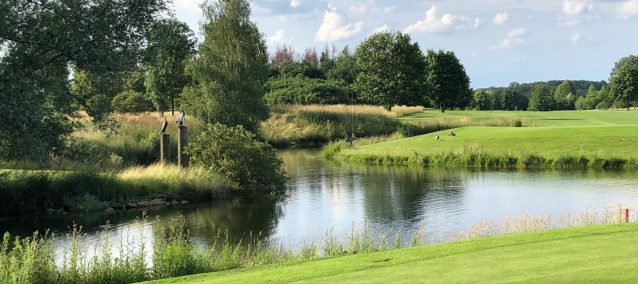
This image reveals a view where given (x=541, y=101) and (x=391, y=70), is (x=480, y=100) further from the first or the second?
(x=391, y=70)

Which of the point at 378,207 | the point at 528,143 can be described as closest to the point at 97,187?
the point at 378,207

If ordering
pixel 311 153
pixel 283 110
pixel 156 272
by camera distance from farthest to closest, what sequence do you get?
pixel 283 110
pixel 311 153
pixel 156 272

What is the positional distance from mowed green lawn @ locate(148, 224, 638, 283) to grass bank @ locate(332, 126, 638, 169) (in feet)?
79.7

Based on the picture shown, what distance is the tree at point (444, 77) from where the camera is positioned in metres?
81.8

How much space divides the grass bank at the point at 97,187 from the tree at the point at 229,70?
938 inches

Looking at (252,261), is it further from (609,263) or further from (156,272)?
(609,263)

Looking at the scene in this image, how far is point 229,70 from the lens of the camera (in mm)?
51688

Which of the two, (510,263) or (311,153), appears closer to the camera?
(510,263)

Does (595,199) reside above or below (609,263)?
below

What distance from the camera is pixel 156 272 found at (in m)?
11.5

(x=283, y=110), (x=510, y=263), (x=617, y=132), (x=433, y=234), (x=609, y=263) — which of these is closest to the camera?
(x=609, y=263)

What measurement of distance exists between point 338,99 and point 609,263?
7728 cm

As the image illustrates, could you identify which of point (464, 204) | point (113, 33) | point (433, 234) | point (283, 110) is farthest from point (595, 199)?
point (283, 110)

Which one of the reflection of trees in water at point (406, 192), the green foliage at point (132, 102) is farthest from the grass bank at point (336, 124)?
the reflection of trees in water at point (406, 192)
